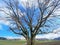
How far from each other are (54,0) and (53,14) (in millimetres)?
1240

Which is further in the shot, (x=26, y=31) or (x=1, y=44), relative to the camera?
(x=1, y=44)

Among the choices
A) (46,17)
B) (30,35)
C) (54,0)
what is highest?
(54,0)

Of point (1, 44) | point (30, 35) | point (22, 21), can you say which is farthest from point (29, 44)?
point (1, 44)

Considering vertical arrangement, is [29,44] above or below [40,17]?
below

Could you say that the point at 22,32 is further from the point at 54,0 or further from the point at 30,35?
the point at 54,0

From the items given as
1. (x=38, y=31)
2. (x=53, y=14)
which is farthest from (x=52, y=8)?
(x=38, y=31)

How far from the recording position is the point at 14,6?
20203 mm

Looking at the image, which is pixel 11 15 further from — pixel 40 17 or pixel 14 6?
pixel 40 17

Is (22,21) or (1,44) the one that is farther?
(1,44)

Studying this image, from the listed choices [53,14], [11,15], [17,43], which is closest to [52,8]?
[53,14]

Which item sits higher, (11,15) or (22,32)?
(11,15)

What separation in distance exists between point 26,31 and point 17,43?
263cm

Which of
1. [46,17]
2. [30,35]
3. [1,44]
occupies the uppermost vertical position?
[46,17]

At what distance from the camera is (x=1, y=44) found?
22.6 meters
